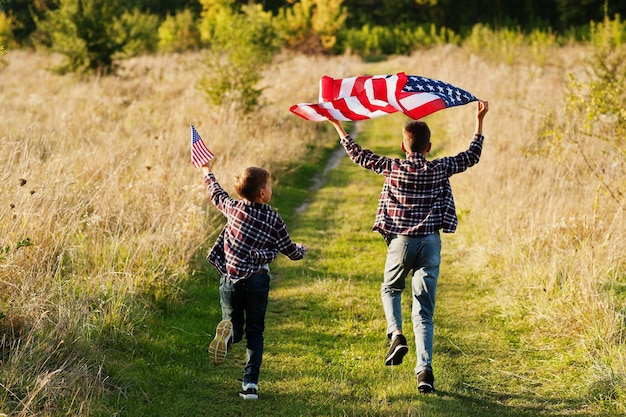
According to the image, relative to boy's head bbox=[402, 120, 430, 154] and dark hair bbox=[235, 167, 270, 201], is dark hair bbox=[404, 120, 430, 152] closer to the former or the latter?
boy's head bbox=[402, 120, 430, 154]

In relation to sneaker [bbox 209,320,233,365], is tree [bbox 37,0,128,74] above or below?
above

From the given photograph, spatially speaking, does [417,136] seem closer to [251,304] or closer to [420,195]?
[420,195]

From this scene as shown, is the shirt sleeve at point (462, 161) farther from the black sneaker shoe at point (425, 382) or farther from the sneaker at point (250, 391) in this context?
the sneaker at point (250, 391)

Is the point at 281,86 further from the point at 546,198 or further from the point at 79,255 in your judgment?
the point at 79,255

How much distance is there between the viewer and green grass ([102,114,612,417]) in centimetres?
481

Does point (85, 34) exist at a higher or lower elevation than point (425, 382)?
higher

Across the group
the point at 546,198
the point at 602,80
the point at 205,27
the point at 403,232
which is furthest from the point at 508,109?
the point at 205,27

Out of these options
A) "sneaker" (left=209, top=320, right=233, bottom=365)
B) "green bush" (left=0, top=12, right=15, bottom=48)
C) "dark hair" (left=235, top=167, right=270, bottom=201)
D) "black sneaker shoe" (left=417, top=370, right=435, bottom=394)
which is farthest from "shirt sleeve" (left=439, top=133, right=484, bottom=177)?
"green bush" (left=0, top=12, right=15, bottom=48)

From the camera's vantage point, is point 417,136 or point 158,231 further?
point 158,231

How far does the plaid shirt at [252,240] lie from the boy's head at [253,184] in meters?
0.07

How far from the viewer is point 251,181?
15.6 ft

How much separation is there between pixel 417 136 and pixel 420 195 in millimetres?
439

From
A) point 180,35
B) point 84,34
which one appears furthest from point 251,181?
point 180,35

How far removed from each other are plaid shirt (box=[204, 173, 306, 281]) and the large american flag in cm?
99
